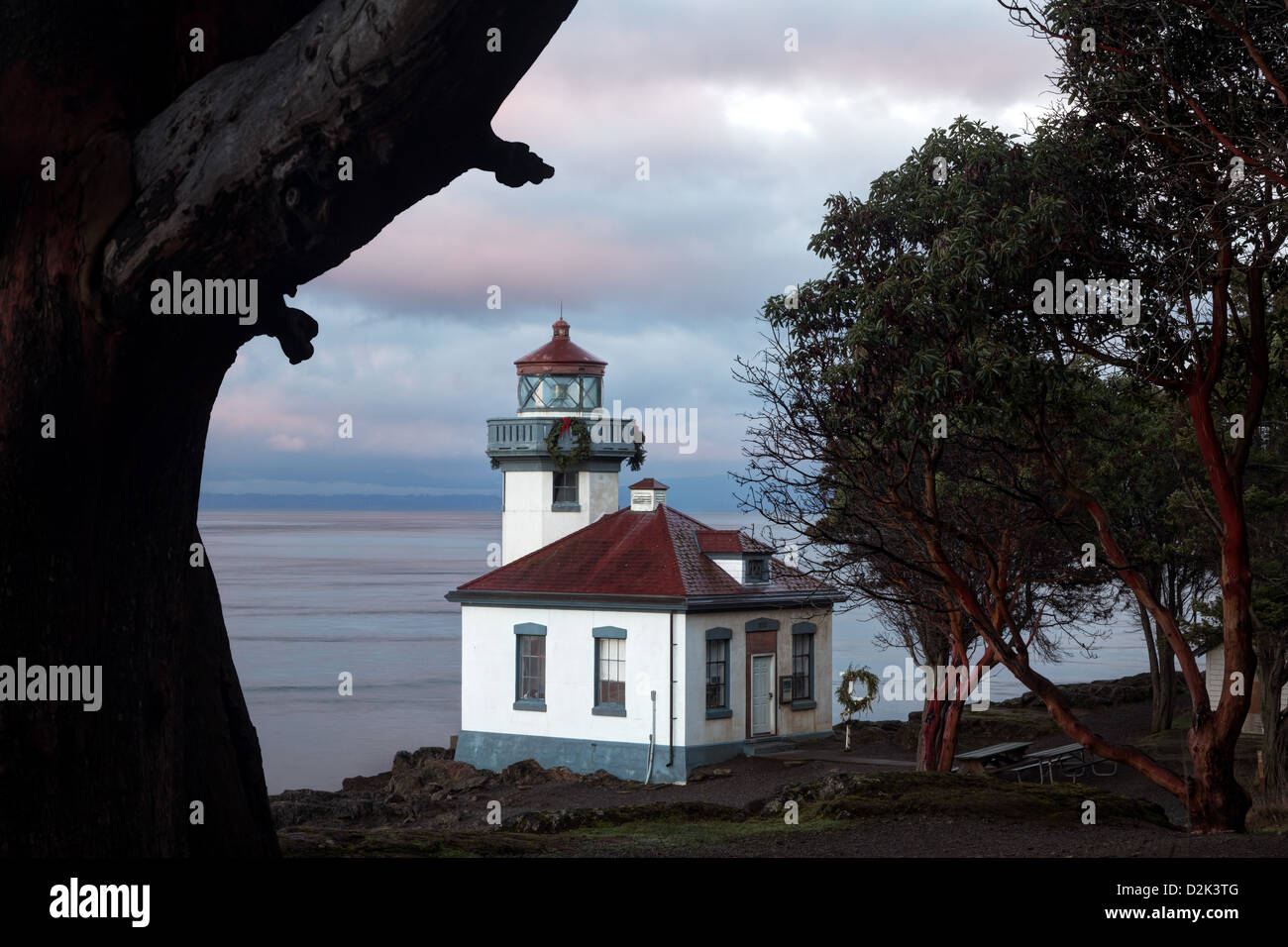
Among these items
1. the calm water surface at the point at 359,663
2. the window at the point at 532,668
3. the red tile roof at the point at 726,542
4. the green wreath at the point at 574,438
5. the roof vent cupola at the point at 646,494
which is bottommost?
the calm water surface at the point at 359,663

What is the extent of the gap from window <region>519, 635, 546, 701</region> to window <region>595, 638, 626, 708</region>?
1491mm

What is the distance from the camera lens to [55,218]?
4730 millimetres

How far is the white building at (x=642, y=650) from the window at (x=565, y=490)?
1722 mm

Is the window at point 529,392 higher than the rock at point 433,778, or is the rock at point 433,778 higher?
the window at point 529,392

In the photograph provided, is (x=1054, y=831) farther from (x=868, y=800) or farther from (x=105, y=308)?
(x=105, y=308)

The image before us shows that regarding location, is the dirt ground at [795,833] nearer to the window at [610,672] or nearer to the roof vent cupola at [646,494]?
the window at [610,672]

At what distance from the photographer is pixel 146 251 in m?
4.47

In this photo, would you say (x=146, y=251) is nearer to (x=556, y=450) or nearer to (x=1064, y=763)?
(x=1064, y=763)

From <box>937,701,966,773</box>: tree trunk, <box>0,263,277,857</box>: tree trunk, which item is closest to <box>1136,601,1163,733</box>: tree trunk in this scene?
<box>937,701,966,773</box>: tree trunk

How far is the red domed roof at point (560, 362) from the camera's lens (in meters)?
33.3

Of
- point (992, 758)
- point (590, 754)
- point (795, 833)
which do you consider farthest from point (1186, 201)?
point (590, 754)

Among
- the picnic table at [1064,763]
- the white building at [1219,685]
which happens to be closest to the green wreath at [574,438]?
the picnic table at [1064,763]

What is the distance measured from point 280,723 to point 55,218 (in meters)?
50.0
